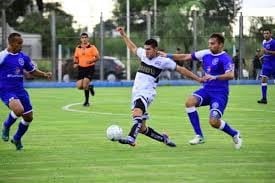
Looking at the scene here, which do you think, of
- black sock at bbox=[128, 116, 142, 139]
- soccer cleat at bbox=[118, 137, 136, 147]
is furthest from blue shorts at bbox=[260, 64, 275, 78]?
soccer cleat at bbox=[118, 137, 136, 147]

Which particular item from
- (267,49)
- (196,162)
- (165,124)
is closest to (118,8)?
(267,49)

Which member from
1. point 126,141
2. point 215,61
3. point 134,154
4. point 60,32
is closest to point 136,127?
point 126,141

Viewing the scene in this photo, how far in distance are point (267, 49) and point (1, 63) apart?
12690 mm

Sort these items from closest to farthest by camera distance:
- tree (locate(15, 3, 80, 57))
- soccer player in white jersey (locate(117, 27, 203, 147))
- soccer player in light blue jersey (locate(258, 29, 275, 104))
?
soccer player in white jersey (locate(117, 27, 203, 147))
soccer player in light blue jersey (locate(258, 29, 275, 104))
tree (locate(15, 3, 80, 57))

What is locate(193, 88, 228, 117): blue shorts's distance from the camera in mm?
13219

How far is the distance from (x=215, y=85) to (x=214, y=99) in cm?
25

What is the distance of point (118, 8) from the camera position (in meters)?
85.8

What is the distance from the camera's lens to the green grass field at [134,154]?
10.2m

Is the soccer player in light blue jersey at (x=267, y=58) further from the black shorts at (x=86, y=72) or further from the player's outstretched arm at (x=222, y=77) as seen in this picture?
the player's outstretched arm at (x=222, y=77)

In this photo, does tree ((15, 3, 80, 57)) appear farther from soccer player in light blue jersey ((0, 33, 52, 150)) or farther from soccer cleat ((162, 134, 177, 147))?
soccer cleat ((162, 134, 177, 147))

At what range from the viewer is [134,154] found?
1240 centimetres

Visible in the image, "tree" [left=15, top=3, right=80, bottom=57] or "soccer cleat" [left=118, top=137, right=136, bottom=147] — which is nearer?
"soccer cleat" [left=118, top=137, right=136, bottom=147]

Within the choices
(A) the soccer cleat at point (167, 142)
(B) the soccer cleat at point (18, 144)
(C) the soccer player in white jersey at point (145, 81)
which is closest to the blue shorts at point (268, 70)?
(A) the soccer cleat at point (167, 142)

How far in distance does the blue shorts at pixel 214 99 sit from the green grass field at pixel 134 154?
0.69 m
